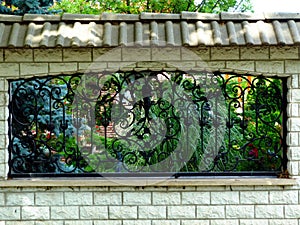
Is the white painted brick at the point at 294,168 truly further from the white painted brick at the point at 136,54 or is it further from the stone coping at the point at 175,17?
the white painted brick at the point at 136,54

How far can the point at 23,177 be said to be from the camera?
4391mm

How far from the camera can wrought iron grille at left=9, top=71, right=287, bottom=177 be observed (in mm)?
4418

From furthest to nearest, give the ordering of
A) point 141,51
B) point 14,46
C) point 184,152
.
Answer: point 184,152 < point 141,51 < point 14,46

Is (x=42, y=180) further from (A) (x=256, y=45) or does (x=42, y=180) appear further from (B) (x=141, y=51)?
(A) (x=256, y=45)

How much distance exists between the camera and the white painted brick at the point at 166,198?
4.32m

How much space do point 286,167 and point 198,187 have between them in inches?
33.5

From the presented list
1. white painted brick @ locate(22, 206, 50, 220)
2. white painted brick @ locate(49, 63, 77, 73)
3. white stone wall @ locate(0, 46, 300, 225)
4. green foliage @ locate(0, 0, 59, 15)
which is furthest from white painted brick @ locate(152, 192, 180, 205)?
green foliage @ locate(0, 0, 59, 15)

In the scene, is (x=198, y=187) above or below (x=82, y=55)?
below

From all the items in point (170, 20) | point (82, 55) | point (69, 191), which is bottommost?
point (69, 191)

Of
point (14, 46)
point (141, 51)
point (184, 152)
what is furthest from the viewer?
point (184, 152)

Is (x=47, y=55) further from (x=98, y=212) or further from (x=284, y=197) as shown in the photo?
(x=284, y=197)

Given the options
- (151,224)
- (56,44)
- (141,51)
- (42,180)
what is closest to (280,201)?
(151,224)

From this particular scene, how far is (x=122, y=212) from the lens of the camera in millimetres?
4320

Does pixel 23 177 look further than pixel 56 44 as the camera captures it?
Yes
